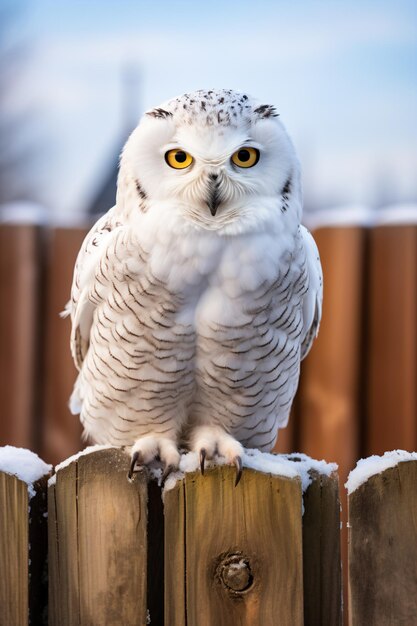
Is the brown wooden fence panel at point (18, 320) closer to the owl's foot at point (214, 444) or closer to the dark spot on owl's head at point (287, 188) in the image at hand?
the owl's foot at point (214, 444)

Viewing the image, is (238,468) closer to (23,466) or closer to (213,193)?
(23,466)

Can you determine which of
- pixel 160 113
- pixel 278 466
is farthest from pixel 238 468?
pixel 160 113

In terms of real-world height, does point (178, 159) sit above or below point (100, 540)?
above

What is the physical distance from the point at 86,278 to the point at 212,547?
2.74ft

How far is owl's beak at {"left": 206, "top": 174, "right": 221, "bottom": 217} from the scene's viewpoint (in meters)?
1.59

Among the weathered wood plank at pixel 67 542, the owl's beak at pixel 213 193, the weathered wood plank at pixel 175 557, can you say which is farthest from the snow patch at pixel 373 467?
the owl's beak at pixel 213 193

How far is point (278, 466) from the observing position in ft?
4.56

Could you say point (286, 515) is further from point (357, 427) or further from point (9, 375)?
point (9, 375)

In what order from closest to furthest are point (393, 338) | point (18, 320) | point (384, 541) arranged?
point (384, 541)
point (393, 338)
point (18, 320)

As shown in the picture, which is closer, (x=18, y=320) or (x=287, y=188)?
(x=287, y=188)

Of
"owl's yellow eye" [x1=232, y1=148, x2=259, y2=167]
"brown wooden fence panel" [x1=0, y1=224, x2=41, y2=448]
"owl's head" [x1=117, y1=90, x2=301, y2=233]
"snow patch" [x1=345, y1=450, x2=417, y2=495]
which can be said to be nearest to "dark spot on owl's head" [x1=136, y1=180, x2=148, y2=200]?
"owl's head" [x1=117, y1=90, x2=301, y2=233]

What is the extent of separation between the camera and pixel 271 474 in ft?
4.49

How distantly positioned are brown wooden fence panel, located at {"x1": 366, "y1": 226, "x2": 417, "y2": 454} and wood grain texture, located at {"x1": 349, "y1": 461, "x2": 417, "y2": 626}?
1.61 metres

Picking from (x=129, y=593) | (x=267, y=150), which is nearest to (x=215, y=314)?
(x=267, y=150)
